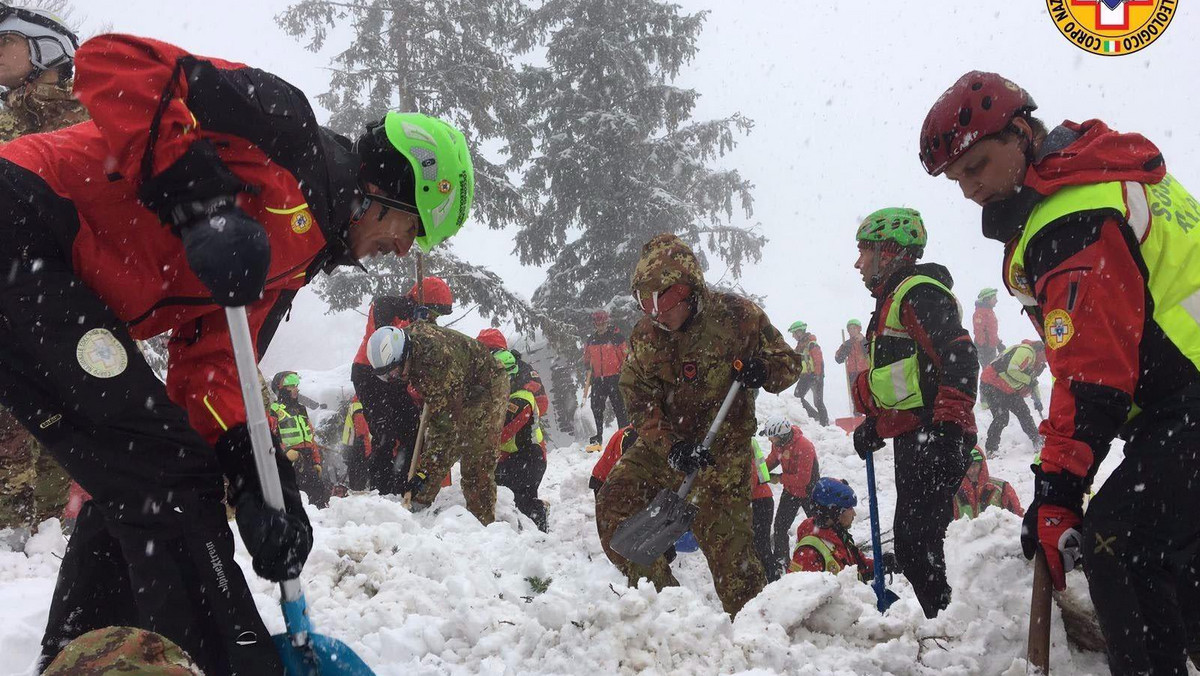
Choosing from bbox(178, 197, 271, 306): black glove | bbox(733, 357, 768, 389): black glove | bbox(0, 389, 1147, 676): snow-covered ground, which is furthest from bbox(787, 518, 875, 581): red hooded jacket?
bbox(178, 197, 271, 306): black glove

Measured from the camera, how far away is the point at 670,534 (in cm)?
406

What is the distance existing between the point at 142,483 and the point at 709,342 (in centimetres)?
317

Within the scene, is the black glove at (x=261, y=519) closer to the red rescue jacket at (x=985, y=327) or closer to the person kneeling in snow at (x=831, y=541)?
the person kneeling in snow at (x=831, y=541)

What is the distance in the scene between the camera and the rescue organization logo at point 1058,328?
2.21 metres

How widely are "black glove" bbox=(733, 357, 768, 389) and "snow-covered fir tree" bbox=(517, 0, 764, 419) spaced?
11498mm

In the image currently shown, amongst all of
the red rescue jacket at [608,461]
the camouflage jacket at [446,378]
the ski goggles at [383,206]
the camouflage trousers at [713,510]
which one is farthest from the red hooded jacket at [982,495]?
the ski goggles at [383,206]

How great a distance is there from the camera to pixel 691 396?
452cm

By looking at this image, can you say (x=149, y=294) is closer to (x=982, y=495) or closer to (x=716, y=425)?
(x=716, y=425)

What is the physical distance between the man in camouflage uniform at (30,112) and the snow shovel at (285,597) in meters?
2.65

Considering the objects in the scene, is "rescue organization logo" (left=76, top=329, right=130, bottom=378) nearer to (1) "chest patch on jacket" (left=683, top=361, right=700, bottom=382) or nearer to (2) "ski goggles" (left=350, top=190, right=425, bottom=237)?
(2) "ski goggles" (left=350, top=190, right=425, bottom=237)


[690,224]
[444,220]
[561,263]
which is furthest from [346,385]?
[444,220]

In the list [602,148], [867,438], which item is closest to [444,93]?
[602,148]

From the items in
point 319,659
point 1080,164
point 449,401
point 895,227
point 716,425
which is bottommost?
point 449,401

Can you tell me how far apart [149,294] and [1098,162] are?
2820 millimetres
